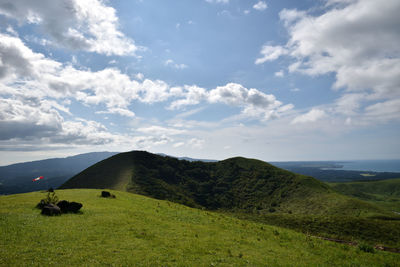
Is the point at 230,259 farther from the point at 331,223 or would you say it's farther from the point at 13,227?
the point at 331,223

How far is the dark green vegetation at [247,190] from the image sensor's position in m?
51.3

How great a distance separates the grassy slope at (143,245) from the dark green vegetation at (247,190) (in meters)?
32.0

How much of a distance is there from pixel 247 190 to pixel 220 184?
2117 cm

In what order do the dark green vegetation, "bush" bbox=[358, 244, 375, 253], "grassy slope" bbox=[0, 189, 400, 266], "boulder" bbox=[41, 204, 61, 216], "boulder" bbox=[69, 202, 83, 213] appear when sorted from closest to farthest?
"grassy slope" bbox=[0, 189, 400, 266]
"bush" bbox=[358, 244, 375, 253]
"boulder" bbox=[41, 204, 61, 216]
"boulder" bbox=[69, 202, 83, 213]
the dark green vegetation

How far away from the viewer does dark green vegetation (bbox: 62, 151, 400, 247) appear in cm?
5134

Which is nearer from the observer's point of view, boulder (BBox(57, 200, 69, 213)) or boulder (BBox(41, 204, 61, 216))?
boulder (BBox(41, 204, 61, 216))

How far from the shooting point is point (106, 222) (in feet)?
76.0

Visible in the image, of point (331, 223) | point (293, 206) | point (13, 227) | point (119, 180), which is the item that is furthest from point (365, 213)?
point (119, 180)

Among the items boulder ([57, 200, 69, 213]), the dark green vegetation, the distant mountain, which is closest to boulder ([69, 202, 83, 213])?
boulder ([57, 200, 69, 213])

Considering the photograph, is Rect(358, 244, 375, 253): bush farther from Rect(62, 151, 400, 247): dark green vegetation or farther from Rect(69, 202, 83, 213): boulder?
Rect(69, 202, 83, 213): boulder

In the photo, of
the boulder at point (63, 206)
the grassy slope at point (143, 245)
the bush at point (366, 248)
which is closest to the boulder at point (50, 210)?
the grassy slope at point (143, 245)

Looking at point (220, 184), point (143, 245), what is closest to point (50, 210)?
point (143, 245)

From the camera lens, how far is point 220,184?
141m

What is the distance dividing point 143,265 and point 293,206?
3968 inches
